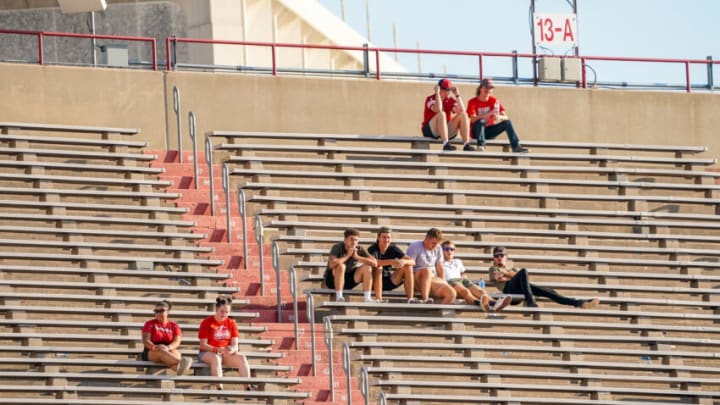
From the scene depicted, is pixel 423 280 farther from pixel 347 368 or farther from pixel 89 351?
pixel 89 351

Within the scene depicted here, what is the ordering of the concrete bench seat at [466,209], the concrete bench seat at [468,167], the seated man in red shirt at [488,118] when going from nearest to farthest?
the concrete bench seat at [466,209]
the concrete bench seat at [468,167]
the seated man in red shirt at [488,118]

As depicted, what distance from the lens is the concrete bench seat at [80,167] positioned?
2547cm

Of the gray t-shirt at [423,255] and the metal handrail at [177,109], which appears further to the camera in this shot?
the metal handrail at [177,109]

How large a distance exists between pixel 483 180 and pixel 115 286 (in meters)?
5.59

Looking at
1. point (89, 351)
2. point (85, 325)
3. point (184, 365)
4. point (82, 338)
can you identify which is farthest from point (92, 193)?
point (184, 365)

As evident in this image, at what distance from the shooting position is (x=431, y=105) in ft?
89.6

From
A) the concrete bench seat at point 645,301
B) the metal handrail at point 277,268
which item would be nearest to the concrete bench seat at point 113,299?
the metal handrail at point 277,268

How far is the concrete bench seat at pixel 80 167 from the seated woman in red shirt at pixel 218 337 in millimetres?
3789

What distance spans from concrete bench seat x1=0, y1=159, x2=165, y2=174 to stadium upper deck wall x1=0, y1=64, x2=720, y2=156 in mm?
1515

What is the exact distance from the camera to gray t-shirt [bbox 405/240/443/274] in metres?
24.5

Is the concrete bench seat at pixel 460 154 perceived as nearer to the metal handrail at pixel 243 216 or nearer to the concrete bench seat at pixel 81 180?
the concrete bench seat at pixel 81 180

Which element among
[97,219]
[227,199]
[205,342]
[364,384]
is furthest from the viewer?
[227,199]

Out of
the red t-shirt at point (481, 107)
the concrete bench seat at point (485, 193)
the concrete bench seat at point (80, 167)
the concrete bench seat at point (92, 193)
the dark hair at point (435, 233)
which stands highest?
the red t-shirt at point (481, 107)

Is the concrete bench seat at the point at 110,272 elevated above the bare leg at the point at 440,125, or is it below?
below
